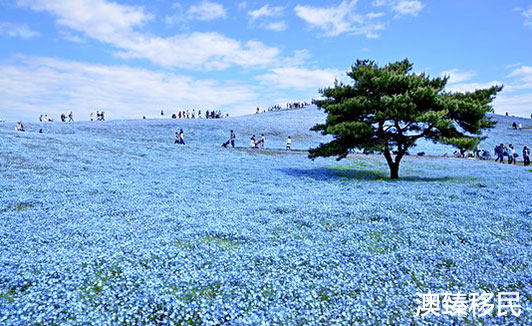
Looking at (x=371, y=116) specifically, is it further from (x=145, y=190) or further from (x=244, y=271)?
(x=244, y=271)

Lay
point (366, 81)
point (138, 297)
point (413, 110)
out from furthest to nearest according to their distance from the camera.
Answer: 1. point (366, 81)
2. point (413, 110)
3. point (138, 297)

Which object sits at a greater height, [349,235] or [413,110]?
[413,110]

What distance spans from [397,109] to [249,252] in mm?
14888

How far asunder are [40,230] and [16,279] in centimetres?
317

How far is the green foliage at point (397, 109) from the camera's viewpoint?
18.9 metres

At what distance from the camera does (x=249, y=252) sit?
752 cm

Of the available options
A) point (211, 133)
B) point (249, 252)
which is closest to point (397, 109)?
point (249, 252)

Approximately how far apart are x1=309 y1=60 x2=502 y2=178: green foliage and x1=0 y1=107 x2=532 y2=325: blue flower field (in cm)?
481

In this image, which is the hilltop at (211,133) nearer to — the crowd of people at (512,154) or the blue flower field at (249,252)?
the crowd of people at (512,154)

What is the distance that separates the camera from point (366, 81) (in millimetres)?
20531

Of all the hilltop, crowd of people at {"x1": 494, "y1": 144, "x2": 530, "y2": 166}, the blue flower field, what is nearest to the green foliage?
the blue flower field

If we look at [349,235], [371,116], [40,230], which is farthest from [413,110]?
[40,230]


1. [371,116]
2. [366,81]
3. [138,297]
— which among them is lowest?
[138,297]

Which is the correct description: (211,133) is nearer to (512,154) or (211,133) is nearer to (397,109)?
(397,109)
